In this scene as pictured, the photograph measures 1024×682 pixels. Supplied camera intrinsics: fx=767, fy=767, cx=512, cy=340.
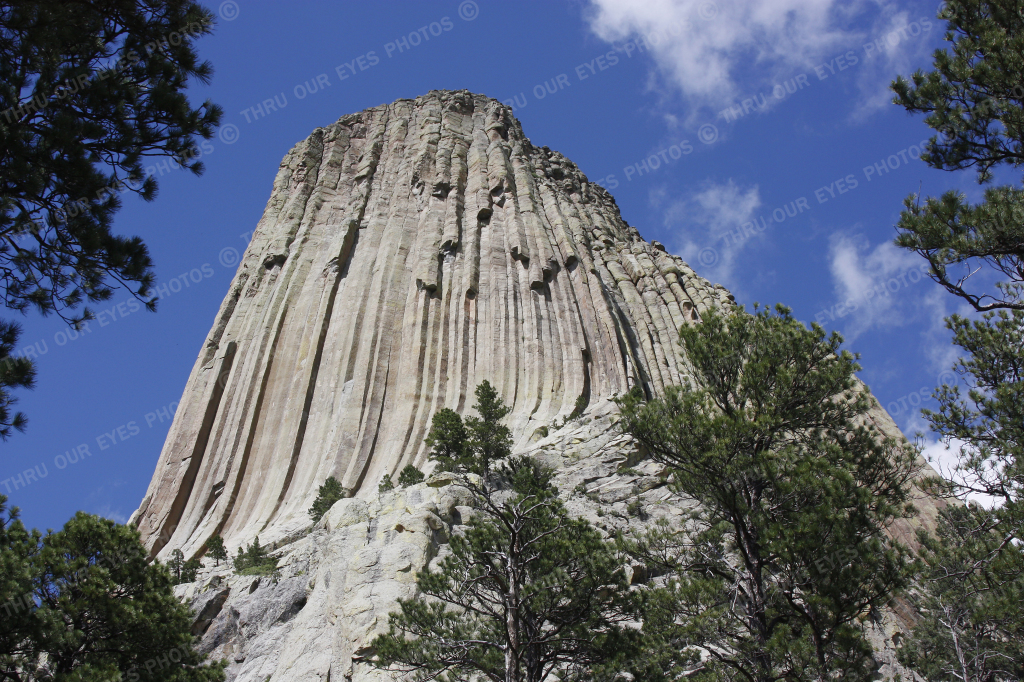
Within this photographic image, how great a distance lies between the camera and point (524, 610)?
46.9ft

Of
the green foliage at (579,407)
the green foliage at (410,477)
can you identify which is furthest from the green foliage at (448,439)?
the green foliage at (579,407)

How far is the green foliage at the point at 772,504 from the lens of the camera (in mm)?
12781

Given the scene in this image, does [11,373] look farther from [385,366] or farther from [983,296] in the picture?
[385,366]

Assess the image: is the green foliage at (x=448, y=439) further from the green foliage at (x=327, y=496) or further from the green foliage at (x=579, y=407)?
the green foliage at (x=579, y=407)

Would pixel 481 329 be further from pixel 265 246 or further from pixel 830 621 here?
pixel 830 621

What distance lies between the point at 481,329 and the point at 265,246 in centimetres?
2015

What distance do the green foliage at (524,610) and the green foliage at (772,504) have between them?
0.90 meters

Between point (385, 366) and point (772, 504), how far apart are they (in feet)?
96.9

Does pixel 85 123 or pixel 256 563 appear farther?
pixel 256 563

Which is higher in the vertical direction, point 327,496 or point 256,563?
Answer: point 327,496

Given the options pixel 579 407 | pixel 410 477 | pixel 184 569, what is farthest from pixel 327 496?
pixel 579 407

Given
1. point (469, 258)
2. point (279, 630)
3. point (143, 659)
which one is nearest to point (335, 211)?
point (469, 258)

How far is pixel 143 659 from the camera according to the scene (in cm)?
1421

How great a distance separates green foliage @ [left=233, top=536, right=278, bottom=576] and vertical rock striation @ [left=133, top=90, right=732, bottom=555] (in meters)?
1.65
